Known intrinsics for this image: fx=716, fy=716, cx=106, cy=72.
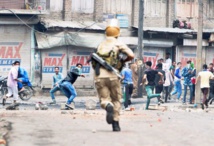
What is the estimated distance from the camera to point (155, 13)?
122 ft

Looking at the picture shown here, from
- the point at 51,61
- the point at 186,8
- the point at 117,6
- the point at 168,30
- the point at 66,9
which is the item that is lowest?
the point at 51,61

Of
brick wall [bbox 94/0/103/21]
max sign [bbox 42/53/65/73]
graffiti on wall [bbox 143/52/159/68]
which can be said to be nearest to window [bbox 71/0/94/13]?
brick wall [bbox 94/0/103/21]

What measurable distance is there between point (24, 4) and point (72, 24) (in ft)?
8.59

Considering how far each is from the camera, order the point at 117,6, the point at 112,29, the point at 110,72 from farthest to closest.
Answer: the point at 117,6 < the point at 112,29 < the point at 110,72

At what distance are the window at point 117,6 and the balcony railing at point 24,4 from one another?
3.81 meters

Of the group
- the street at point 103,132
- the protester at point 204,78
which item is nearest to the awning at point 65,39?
the protester at point 204,78

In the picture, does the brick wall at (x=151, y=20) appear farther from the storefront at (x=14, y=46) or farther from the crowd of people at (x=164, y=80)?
the storefront at (x=14, y=46)

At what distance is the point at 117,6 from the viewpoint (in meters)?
35.6

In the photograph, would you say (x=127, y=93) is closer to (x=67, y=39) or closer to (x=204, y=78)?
(x=204, y=78)

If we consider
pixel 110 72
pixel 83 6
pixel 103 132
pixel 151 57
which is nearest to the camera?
pixel 103 132

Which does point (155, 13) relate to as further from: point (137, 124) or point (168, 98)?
point (137, 124)

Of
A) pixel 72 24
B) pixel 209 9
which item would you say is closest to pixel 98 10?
pixel 72 24

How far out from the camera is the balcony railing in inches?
1236

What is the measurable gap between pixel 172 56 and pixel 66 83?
15941mm
